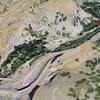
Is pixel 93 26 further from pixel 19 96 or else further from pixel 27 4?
pixel 19 96

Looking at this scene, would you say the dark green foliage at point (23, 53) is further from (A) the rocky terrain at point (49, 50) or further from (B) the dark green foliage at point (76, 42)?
(B) the dark green foliage at point (76, 42)

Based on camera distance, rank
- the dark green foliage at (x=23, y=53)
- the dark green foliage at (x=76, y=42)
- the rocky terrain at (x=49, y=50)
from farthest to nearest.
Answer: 1. the dark green foliage at (x=76, y=42)
2. the dark green foliage at (x=23, y=53)
3. the rocky terrain at (x=49, y=50)

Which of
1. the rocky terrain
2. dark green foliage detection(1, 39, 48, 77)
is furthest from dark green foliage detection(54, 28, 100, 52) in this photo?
dark green foliage detection(1, 39, 48, 77)

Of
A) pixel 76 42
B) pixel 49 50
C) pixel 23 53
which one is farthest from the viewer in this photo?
pixel 76 42

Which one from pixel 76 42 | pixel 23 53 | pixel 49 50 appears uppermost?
pixel 23 53

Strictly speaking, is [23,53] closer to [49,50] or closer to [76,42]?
[49,50]

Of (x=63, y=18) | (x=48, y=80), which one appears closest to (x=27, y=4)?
(x=63, y=18)

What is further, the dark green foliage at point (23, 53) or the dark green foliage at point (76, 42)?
the dark green foliage at point (76, 42)

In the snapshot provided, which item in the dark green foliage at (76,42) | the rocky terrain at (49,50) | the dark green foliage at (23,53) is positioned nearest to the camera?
the rocky terrain at (49,50)

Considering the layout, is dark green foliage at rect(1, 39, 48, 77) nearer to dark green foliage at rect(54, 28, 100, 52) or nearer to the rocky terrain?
the rocky terrain

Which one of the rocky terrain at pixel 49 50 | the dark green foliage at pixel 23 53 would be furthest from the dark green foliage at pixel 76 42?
the dark green foliage at pixel 23 53

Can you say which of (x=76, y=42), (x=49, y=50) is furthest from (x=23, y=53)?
(x=76, y=42)
